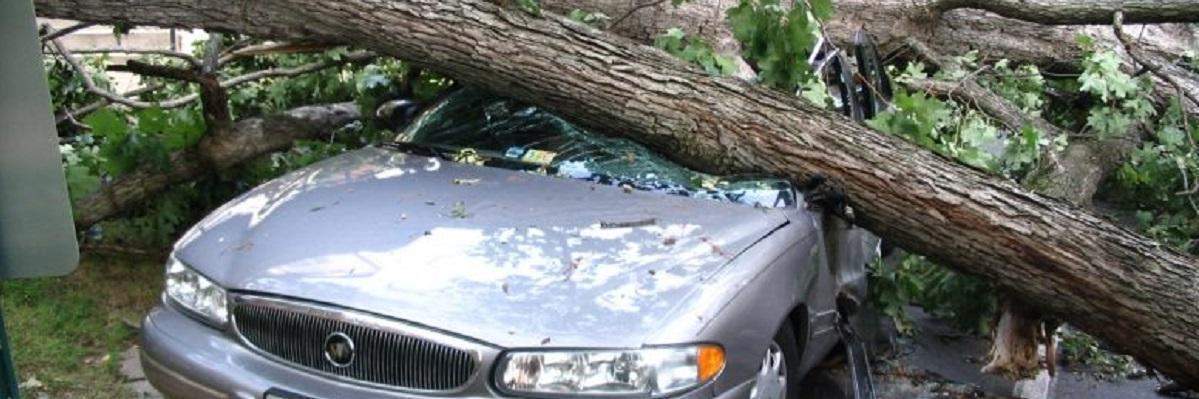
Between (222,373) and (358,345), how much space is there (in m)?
0.44

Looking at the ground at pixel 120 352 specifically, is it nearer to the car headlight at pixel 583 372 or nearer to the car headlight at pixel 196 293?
the car headlight at pixel 196 293

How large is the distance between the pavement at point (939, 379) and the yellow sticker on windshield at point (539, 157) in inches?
54.6

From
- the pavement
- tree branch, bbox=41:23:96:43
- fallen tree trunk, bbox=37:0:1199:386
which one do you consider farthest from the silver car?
tree branch, bbox=41:23:96:43

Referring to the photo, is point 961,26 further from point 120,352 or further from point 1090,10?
point 120,352

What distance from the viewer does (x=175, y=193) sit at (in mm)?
6203

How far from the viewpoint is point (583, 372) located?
320 cm

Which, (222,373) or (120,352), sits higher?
(222,373)

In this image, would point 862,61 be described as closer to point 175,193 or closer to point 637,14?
point 637,14

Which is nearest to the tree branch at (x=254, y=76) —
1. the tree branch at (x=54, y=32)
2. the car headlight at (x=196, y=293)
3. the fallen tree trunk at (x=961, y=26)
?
the tree branch at (x=54, y=32)

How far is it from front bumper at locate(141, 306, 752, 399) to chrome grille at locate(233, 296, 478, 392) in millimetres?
33

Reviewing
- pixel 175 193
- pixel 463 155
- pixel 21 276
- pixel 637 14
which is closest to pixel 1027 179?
pixel 637 14

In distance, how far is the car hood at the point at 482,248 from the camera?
3.30 metres

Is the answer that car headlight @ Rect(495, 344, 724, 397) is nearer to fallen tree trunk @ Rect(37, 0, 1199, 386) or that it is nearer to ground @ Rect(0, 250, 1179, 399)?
fallen tree trunk @ Rect(37, 0, 1199, 386)

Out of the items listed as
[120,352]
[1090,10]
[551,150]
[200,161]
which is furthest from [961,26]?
[120,352]
